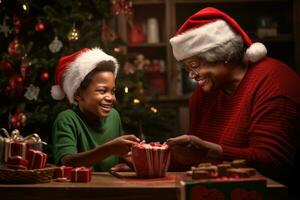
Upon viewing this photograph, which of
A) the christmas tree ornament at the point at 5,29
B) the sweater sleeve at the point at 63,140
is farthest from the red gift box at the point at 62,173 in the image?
the christmas tree ornament at the point at 5,29

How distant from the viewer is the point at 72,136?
6.63 ft

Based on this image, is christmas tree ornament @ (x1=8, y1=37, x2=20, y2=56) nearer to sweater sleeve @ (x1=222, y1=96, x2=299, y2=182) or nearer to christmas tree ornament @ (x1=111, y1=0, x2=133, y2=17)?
christmas tree ornament @ (x1=111, y1=0, x2=133, y2=17)

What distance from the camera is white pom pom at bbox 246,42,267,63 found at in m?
2.01

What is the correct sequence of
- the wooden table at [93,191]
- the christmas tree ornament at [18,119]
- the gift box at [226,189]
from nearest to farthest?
1. the gift box at [226,189]
2. the wooden table at [93,191]
3. the christmas tree ornament at [18,119]

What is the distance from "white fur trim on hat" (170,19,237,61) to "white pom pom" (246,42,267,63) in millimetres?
91

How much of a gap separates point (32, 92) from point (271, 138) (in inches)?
76.7

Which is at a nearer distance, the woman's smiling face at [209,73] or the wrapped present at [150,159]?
the wrapped present at [150,159]

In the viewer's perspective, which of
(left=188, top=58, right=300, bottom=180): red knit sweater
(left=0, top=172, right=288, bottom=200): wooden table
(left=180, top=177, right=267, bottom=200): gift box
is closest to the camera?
(left=180, top=177, right=267, bottom=200): gift box

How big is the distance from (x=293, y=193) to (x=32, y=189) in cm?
117

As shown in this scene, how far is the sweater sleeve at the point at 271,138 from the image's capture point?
1712mm

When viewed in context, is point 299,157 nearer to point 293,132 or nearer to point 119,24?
point 293,132

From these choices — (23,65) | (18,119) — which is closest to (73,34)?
(23,65)

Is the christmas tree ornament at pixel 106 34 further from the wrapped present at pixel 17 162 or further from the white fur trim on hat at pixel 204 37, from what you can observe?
the wrapped present at pixel 17 162

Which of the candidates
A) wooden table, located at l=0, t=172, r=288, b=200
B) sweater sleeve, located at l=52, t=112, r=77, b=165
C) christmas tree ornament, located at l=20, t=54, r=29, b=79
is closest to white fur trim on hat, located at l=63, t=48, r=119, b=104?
sweater sleeve, located at l=52, t=112, r=77, b=165
